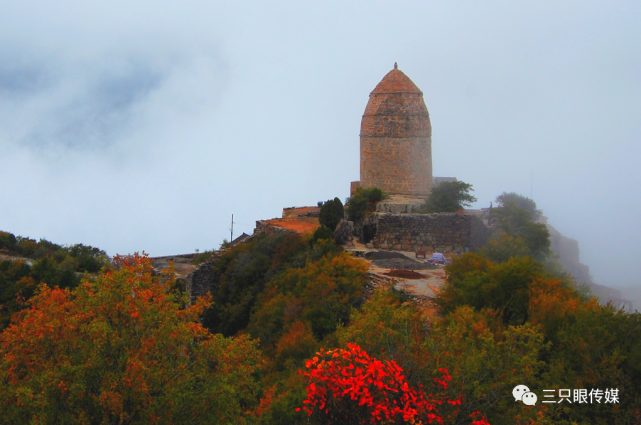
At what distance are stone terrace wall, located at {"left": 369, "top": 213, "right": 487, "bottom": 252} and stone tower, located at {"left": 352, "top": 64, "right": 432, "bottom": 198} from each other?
4.16 m

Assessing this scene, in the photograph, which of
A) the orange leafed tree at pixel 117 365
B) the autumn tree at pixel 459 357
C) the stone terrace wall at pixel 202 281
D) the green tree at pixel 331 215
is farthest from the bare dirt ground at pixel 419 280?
the stone terrace wall at pixel 202 281

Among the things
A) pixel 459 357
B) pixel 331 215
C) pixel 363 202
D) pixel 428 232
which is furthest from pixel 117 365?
pixel 363 202

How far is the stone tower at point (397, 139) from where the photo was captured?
2325 centimetres

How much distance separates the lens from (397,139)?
23.3m

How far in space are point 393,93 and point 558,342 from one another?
1483cm

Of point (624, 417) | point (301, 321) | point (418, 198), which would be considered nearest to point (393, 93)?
point (418, 198)

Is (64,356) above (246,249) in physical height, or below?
below

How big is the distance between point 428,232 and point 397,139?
5259 millimetres

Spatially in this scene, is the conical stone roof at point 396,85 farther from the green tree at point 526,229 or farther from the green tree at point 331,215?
the green tree at point 526,229

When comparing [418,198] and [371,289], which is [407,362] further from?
[418,198]

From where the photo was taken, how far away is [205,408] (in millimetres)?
8312

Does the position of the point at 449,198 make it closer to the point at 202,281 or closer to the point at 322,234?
the point at 322,234

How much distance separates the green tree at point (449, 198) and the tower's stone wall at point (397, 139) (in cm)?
233

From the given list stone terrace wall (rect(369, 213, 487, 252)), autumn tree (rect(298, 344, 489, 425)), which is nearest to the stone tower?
stone terrace wall (rect(369, 213, 487, 252))
